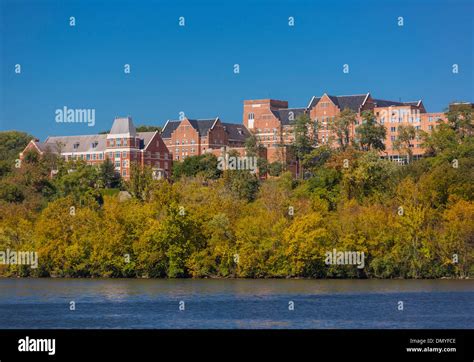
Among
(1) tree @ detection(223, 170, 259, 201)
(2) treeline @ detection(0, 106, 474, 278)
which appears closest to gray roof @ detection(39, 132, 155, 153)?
(1) tree @ detection(223, 170, 259, 201)

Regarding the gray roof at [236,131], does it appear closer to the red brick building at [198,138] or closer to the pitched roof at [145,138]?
the red brick building at [198,138]

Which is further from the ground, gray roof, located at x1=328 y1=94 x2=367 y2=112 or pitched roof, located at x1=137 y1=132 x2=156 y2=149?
gray roof, located at x1=328 y1=94 x2=367 y2=112

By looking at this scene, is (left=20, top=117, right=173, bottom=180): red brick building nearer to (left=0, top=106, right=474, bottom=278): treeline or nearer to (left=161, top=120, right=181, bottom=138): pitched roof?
(left=161, top=120, right=181, bottom=138): pitched roof

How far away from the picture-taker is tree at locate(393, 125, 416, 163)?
338 feet

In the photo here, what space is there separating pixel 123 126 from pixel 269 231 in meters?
54.6

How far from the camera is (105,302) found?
44.3m

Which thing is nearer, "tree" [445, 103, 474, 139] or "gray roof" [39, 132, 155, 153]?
"tree" [445, 103, 474, 139]

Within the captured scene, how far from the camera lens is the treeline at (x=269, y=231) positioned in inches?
2339

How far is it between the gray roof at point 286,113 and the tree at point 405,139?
1984 centimetres

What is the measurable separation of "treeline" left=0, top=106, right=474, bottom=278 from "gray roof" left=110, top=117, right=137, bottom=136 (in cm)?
3956

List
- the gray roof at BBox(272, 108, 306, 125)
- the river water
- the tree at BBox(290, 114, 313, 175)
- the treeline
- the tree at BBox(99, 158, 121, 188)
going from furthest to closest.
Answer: the gray roof at BBox(272, 108, 306, 125)
the tree at BBox(290, 114, 313, 175)
the tree at BBox(99, 158, 121, 188)
the treeline
the river water

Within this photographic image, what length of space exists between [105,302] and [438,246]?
22.8 m

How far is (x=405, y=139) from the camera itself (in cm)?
10294
